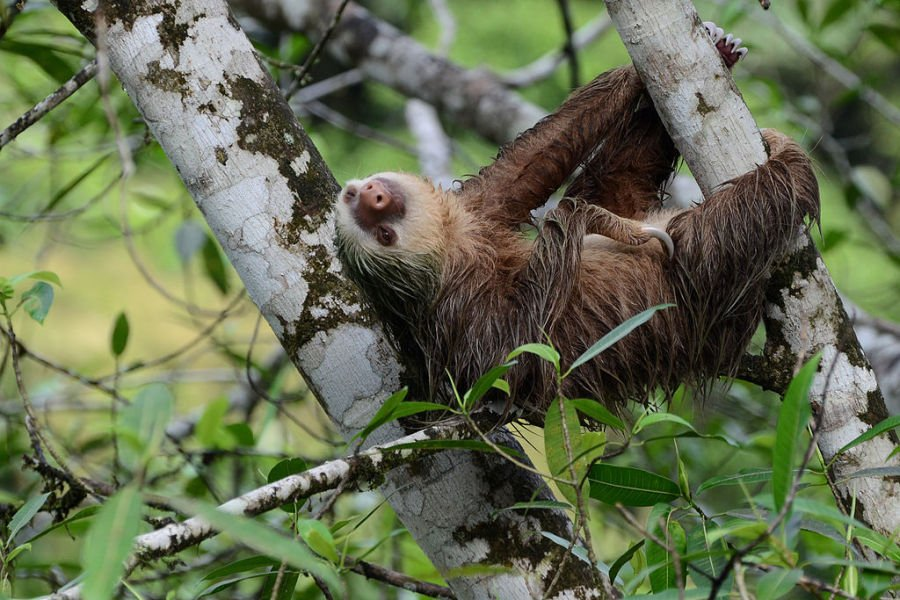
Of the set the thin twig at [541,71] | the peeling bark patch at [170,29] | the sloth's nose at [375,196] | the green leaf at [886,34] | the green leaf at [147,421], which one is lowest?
the green leaf at [147,421]

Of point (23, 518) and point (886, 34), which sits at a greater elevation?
point (886, 34)

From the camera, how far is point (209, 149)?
2.62 m

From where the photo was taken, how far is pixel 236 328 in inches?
266

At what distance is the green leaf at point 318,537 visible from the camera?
1.90m

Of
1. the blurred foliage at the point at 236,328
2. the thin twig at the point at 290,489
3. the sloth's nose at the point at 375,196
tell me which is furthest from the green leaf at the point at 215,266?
the thin twig at the point at 290,489

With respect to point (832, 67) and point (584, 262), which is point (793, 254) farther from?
point (832, 67)

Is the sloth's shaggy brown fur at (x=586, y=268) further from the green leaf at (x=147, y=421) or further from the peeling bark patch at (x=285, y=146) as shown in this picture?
the green leaf at (x=147, y=421)

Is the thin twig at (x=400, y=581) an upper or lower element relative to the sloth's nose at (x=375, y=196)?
lower

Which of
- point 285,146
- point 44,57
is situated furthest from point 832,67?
point 44,57

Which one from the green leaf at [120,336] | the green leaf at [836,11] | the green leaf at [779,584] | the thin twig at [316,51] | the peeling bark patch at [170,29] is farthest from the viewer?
the green leaf at [836,11]

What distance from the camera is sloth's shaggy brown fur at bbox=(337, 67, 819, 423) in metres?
2.73

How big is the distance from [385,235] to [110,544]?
1.83 metres

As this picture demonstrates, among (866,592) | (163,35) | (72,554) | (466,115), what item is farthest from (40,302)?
(72,554)

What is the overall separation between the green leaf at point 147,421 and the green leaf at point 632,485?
1078 millimetres
